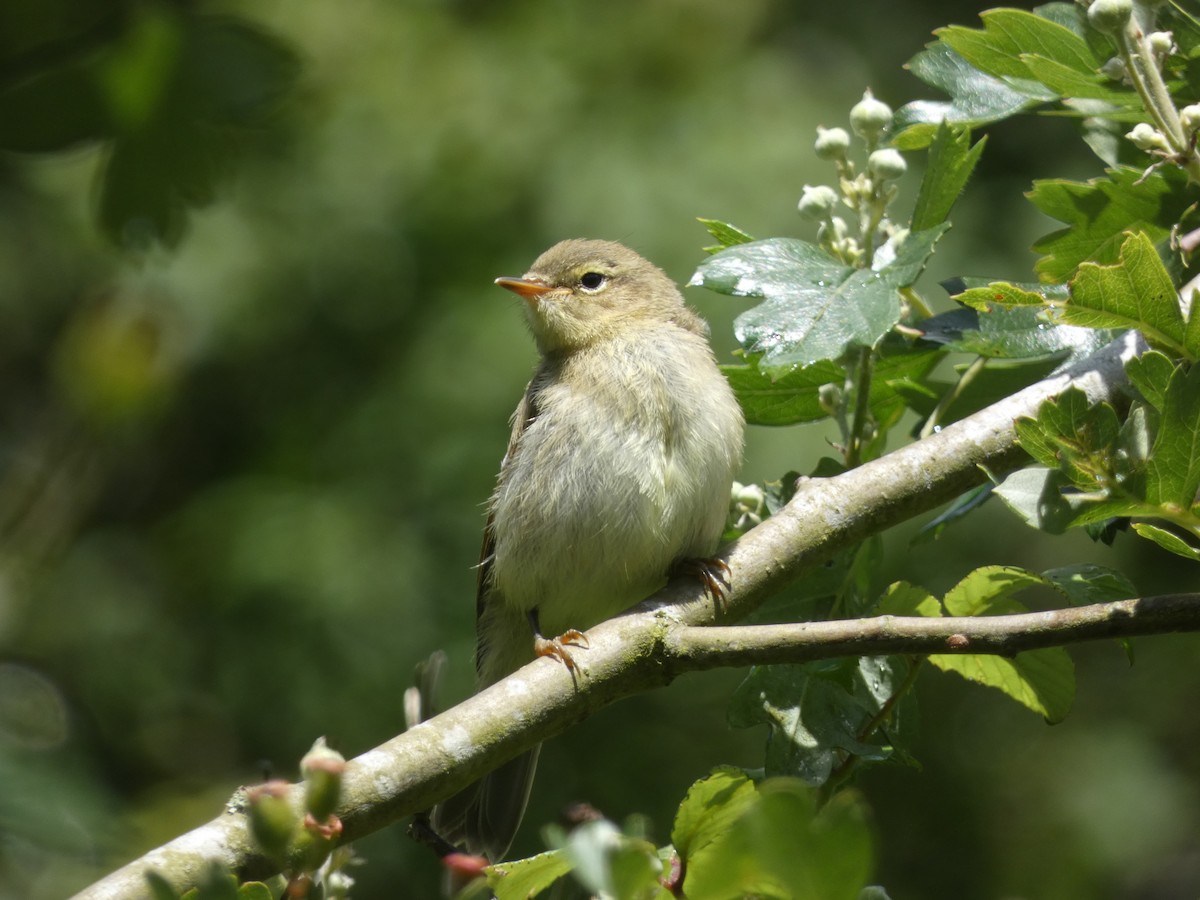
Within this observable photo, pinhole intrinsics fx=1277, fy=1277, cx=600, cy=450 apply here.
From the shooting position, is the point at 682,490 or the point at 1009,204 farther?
the point at 1009,204

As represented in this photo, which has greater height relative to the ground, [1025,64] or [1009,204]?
[1025,64]

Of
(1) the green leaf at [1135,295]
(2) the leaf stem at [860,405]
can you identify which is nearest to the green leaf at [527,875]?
(1) the green leaf at [1135,295]

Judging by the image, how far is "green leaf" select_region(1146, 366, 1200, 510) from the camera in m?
1.79

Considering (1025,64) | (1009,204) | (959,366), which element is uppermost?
(1025,64)

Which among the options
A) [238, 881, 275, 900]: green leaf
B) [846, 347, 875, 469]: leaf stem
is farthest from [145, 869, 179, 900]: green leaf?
[846, 347, 875, 469]: leaf stem

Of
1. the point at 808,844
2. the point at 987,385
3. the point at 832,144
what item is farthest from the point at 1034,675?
the point at 808,844

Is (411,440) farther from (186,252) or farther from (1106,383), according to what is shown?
(1106,383)

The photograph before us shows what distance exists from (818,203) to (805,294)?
39 centimetres

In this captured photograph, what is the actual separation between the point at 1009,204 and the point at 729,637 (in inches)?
191

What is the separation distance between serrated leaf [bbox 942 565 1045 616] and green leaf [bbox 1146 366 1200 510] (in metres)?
0.32

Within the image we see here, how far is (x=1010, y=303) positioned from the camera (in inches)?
82.7

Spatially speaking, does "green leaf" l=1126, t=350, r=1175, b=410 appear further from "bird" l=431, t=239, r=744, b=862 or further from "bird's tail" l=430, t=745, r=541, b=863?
"bird's tail" l=430, t=745, r=541, b=863

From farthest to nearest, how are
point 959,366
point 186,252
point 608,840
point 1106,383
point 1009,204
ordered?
point 1009,204 → point 186,252 → point 959,366 → point 1106,383 → point 608,840

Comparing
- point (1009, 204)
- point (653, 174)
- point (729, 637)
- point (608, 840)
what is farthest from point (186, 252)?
point (608, 840)
